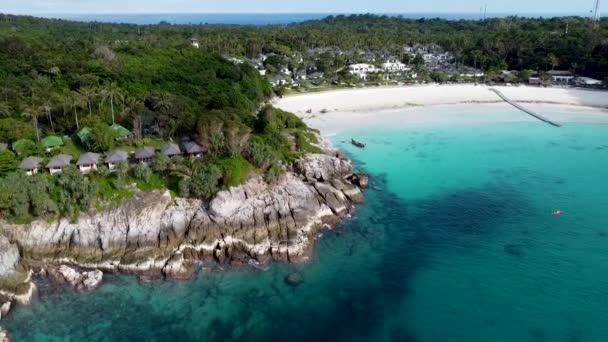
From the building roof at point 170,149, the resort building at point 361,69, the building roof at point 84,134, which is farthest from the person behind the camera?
the resort building at point 361,69

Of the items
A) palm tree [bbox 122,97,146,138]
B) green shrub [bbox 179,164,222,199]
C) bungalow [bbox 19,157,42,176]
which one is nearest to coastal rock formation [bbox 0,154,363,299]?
green shrub [bbox 179,164,222,199]

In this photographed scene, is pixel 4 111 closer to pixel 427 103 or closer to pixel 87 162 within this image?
pixel 87 162

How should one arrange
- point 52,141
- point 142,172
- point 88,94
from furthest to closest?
point 88,94, point 52,141, point 142,172

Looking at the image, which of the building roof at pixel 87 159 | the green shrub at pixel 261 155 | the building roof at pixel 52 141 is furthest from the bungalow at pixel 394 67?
the building roof at pixel 87 159

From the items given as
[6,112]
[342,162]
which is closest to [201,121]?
[342,162]

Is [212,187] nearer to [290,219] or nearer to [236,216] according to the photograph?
[236,216]

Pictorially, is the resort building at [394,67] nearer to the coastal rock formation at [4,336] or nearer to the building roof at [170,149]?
the building roof at [170,149]

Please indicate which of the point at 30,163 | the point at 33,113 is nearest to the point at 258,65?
the point at 33,113
